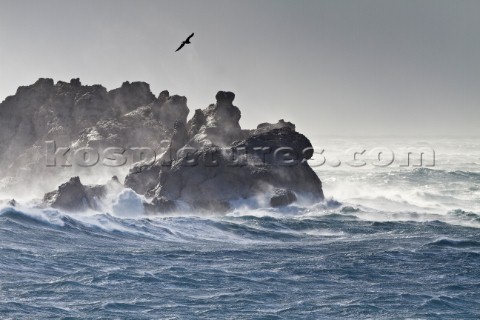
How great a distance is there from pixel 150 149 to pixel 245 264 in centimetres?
3996

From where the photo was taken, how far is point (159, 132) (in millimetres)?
83500

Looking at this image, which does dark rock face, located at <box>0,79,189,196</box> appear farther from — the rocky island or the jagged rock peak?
the jagged rock peak

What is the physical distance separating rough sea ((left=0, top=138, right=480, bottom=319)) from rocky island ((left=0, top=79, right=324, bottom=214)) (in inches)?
90.8

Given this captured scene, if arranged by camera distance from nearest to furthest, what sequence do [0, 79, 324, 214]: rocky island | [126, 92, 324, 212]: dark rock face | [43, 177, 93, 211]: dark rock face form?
[43, 177, 93, 211]: dark rock face < [0, 79, 324, 214]: rocky island < [126, 92, 324, 212]: dark rock face

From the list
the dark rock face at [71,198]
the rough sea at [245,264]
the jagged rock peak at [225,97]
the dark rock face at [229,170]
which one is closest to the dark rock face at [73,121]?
the jagged rock peak at [225,97]

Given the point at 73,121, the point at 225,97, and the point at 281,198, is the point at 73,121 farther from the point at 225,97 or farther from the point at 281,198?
the point at 281,198

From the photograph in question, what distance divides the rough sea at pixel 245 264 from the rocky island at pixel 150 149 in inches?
90.8

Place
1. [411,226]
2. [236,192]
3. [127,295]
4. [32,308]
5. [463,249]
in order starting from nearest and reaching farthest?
[32,308] → [127,295] → [463,249] → [411,226] → [236,192]

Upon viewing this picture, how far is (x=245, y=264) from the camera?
43062 mm

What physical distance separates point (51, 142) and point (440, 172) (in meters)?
47.4

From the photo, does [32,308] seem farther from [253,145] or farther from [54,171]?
[54,171]

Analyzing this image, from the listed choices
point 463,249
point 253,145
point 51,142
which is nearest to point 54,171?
point 51,142

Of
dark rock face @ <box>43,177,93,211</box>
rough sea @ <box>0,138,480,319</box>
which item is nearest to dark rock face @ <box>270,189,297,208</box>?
rough sea @ <box>0,138,480,319</box>

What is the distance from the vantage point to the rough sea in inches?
1328
